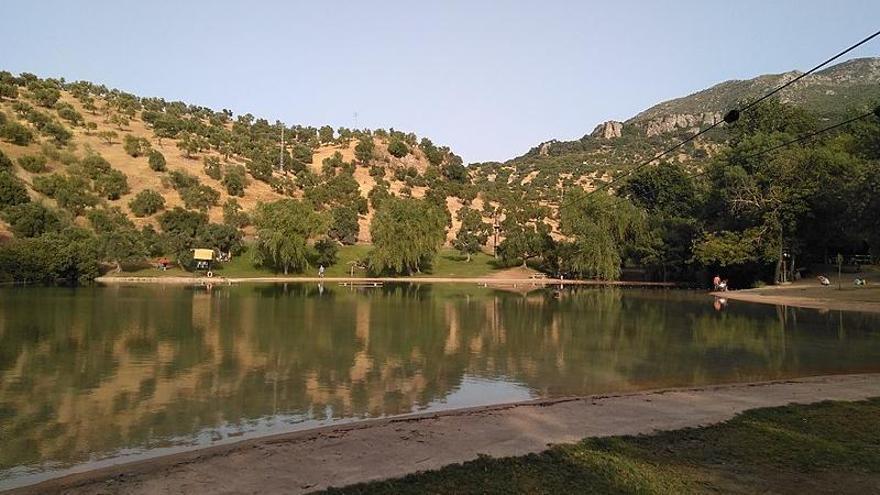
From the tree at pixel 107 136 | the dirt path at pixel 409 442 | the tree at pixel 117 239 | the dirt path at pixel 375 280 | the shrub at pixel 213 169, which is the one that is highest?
the tree at pixel 107 136

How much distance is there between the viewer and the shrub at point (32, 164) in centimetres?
7850

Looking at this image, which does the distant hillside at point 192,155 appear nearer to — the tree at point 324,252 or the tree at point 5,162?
the tree at point 5,162

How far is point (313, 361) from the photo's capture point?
60.0ft

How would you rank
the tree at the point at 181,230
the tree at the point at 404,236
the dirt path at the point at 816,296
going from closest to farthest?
the dirt path at the point at 816,296 → the tree at the point at 181,230 → the tree at the point at 404,236

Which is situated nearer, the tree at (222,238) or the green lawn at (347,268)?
the green lawn at (347,268)

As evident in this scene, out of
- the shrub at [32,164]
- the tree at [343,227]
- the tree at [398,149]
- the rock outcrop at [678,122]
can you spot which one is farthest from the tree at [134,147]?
the rock outcrop at [678,122]

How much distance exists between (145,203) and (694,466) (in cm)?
7979

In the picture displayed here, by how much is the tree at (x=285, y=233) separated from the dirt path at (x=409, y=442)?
59273 mm

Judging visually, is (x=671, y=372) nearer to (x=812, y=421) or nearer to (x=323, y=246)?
(x=812, y=421)

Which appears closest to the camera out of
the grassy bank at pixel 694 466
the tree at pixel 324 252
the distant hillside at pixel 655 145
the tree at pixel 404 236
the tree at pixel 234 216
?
the grassy bank at pixel 694 466

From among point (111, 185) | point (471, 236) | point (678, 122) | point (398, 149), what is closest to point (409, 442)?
point (471, 236)

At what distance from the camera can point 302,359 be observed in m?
18.6

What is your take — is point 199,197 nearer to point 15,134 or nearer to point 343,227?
point 343,227

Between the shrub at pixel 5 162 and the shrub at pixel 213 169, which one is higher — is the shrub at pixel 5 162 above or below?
below
